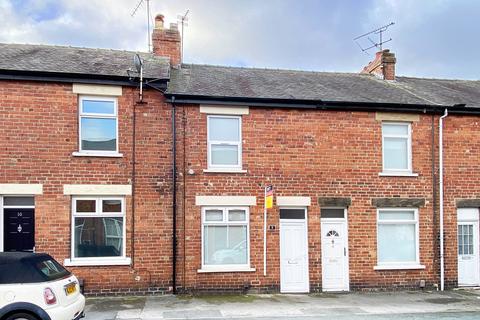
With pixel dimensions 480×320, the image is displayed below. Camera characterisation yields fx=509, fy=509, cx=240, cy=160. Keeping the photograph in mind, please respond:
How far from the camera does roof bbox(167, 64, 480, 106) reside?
48.3 feet

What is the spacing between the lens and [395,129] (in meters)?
15.4

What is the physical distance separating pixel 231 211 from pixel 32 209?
5236mm

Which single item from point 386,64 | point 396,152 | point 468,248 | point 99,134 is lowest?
point 468,248

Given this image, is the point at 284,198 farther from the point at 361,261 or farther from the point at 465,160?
the point at 465,160

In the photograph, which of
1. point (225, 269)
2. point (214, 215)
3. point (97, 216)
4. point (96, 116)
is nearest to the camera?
point (97, 216)

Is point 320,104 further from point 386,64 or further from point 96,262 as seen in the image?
point 96,262

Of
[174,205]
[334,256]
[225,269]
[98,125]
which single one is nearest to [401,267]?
[334,256]

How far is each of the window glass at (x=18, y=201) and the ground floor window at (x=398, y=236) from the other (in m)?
9.70

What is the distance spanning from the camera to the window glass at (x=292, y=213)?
47.6 feet

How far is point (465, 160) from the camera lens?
15.7 meters

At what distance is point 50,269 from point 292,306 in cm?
596

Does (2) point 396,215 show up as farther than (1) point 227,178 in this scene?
Yes

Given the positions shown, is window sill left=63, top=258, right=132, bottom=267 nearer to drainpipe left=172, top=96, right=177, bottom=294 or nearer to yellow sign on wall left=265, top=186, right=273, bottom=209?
drainpipe left=172, top=96, right=177, bottom=294

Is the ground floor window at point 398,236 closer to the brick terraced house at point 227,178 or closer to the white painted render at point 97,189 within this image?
the brick terraced house at point 227,178
